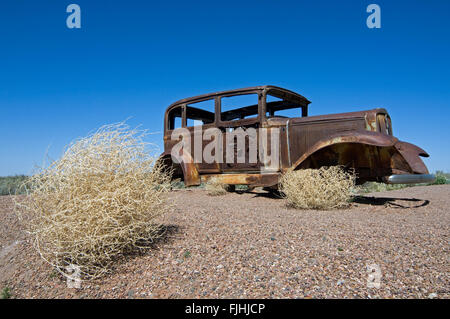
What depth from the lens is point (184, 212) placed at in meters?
4.07

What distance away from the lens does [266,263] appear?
7.30ft

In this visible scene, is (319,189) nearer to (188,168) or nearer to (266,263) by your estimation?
(266,263)

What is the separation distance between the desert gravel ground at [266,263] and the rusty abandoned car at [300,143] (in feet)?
4.68

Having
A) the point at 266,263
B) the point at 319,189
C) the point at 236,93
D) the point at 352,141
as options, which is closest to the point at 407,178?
the point at 352,141

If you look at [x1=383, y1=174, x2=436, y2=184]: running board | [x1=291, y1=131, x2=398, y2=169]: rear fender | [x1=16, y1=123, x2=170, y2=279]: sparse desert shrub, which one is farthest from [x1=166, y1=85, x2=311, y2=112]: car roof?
[x1=16, y1=123, x2=170, y2=279]: sparse desert shrub

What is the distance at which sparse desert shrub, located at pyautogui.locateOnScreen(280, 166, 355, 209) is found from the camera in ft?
15.0

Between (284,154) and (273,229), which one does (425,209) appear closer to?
(284,154)

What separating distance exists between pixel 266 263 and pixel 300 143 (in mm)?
3679

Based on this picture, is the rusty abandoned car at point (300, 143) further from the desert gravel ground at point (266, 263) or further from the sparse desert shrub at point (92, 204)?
the sparse desert shrub at point (92, 204)

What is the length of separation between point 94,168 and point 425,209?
509cm

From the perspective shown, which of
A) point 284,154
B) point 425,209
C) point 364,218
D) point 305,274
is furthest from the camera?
point 284,154

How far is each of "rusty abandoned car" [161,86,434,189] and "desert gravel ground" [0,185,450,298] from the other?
143cm
